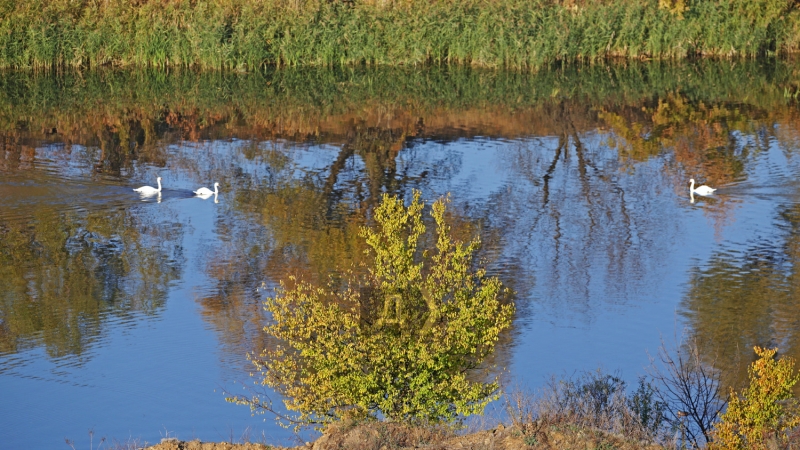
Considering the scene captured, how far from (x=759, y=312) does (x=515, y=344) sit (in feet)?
10.4

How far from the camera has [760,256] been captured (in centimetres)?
1683

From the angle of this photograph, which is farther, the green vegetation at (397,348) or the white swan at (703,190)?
the white swan at (703,190)

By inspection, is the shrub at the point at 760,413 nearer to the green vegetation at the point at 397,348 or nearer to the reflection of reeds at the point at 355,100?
the green vegetation at the point at 397,348

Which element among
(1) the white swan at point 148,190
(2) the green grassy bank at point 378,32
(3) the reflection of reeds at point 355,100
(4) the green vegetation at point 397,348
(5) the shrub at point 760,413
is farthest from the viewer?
(2) the green grassy bank at point 378,32

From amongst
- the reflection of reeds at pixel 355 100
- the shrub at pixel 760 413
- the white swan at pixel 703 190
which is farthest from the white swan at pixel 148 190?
the shrub at pixel 760 413

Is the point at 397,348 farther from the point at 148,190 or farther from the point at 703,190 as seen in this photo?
the point at 703,190

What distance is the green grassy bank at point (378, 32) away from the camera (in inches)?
1357

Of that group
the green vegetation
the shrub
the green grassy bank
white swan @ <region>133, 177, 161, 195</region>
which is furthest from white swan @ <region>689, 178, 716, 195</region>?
the green grassy bank

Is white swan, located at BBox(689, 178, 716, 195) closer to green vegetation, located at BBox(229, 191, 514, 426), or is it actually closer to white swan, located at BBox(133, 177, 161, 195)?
white swan, located at BBox(133, 177, 161, 195)

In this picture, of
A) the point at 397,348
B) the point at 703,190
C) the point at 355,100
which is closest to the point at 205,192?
the point at 703,190

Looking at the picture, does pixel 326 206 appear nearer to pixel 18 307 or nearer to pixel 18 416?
pixel 18 307

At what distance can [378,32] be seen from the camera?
35.2 metres

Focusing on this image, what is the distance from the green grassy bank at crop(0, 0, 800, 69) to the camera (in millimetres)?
34469

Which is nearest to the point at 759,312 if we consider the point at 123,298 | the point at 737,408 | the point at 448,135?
the point at 737,408
